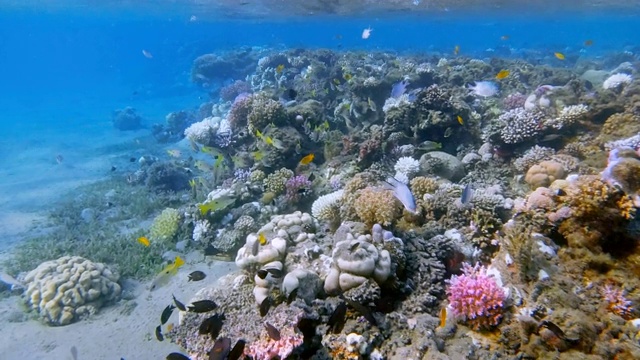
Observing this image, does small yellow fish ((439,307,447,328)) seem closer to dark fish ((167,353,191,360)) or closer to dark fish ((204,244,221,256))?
dark fish ((167,353,191,360))

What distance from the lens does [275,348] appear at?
12.3ft

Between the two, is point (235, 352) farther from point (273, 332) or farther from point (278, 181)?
point (278, 181)

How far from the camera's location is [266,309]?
4.02m

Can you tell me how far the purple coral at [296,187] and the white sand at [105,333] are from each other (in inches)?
93.9

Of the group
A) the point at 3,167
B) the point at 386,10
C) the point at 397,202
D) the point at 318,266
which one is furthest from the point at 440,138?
the point at 386,10

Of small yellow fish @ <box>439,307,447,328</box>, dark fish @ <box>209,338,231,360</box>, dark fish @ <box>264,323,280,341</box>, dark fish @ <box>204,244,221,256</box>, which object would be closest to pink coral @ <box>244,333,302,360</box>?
dark fish @ <box>264,323,280,341</box>

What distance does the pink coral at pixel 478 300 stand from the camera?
153 inches

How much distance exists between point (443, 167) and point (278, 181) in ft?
14.0

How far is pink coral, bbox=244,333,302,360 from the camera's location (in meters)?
3.72

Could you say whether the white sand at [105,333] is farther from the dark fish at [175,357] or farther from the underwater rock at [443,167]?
the underwater rock at [443,167]

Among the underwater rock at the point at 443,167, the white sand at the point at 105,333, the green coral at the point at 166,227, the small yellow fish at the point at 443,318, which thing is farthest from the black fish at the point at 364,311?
the green coral at the point at 166,227

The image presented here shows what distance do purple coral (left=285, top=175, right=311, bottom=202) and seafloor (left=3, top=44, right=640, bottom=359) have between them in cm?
4

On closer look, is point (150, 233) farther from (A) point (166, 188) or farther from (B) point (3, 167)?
(B) point (3, 167)

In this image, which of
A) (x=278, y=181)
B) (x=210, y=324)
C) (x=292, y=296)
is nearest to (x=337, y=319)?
(x=292, y=296)
